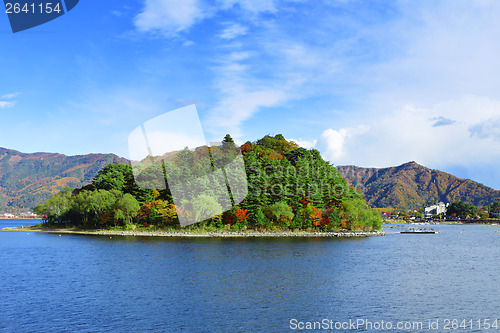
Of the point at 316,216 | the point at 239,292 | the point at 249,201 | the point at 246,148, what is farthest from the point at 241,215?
the point at 239,292

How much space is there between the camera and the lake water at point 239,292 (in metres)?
23.2

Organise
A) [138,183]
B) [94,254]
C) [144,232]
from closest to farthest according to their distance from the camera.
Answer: [94,254]
[144,232]
[138,183]

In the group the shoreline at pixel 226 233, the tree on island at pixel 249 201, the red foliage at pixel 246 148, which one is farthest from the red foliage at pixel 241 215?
the red foliage at pixel 246 148

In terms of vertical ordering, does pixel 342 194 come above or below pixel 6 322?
above

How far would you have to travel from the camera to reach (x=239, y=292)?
99.4 feet

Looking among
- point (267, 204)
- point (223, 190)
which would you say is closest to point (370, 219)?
point (267, 204)

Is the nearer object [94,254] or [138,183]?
[94,254]

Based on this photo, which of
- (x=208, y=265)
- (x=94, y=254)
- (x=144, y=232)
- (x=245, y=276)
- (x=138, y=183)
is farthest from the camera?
(x=138, y=183)

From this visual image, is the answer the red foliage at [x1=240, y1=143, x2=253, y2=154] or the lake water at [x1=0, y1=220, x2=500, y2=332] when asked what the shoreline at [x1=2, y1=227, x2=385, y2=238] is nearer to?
the lake water at [x1=0, y1=220, x2=500, y2=332]

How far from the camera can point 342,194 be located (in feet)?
320

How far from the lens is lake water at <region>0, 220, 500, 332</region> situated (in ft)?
76.1

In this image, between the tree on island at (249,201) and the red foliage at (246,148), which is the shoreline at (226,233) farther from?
the red foliage at (246,148)

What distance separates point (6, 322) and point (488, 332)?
30.4m

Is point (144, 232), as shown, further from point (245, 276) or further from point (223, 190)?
point (245, 276)
